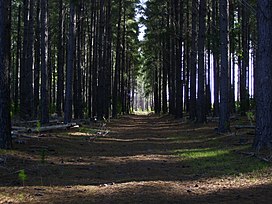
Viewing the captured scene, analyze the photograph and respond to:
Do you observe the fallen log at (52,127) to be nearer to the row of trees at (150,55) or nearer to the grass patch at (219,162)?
the row of trees at (150,55)

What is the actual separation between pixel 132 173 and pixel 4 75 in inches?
181

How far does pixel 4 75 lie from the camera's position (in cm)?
1106

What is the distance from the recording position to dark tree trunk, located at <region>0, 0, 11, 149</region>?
11.0 metres

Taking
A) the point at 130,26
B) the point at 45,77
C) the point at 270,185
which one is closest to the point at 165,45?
the point at 130,26

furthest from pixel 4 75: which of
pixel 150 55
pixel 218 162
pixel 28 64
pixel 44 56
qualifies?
pixel 150 55

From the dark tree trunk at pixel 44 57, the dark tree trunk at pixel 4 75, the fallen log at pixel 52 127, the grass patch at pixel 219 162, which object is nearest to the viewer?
the grass patch at pixel 219 162

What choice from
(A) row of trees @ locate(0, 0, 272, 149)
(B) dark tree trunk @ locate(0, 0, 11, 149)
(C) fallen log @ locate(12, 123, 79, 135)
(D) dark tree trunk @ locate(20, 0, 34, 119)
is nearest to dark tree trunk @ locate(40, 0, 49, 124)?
(A) row of trees @ locate(0, 0, 272, 149)

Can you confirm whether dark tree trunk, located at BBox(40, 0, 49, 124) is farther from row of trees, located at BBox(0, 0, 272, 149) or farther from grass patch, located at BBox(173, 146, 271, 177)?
grass patch, located at BBox(173, 146, 271, 177)

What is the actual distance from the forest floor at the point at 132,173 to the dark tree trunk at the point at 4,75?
0.60 m

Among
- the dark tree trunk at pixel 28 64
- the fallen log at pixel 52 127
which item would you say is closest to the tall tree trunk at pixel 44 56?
the fallen log at pixel 52 127

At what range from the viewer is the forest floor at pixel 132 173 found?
6.76m

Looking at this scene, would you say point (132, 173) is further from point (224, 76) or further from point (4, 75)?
point (224, 76)

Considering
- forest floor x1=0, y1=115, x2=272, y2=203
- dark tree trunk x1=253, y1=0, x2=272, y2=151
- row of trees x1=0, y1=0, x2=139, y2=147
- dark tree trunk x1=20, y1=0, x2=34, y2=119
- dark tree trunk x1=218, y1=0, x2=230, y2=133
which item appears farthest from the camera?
dark tree trunk x1=20, y1=0, x2=34, y2=119

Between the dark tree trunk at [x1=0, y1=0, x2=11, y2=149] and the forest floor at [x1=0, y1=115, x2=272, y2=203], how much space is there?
600 mm
